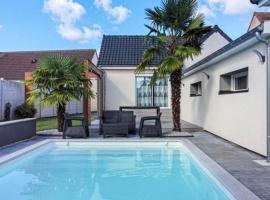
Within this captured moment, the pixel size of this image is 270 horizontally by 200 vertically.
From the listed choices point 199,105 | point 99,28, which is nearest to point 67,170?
point 199,105

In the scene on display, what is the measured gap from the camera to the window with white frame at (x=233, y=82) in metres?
12.3

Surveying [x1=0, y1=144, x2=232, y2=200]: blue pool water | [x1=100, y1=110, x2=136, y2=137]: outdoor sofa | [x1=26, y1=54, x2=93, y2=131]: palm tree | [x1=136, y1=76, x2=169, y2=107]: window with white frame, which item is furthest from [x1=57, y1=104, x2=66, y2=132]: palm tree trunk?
[x1=136, y1=76, x2=169, y2=107]: window with white frame

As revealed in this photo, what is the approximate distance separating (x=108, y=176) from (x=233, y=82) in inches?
280

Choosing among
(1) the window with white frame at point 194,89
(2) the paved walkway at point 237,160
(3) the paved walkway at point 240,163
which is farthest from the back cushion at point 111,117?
(1) the window with white frame at point 194,89

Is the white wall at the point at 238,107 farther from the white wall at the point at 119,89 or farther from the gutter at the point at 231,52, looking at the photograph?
the white wall at the point at 119,89

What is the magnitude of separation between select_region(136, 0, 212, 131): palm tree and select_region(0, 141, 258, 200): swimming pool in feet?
10.3

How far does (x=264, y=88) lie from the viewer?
9.31 m

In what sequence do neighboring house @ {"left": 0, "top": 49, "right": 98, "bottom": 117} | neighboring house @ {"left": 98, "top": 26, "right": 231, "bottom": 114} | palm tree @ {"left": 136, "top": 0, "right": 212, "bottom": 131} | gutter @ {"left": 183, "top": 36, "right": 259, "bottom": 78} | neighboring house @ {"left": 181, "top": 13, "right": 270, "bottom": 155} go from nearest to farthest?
neighboring house @ {"left": 181, "top": 13, "right": 270, "bottom": 155}
gutter @ {"left": 183, "top": 36, "right": 259, "bottom": 78}
palm tree @ {"left": 136, "top": 0, "right": 212, "bottom": 131}
neighboring house @ {"left": 98, "top": 26, "right": 231, "bottom": 114}
neighboring house @ {"left": 0, "top": 49, "right": 98, "bottom": 117}

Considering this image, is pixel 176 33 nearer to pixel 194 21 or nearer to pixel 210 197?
pixel 194 21

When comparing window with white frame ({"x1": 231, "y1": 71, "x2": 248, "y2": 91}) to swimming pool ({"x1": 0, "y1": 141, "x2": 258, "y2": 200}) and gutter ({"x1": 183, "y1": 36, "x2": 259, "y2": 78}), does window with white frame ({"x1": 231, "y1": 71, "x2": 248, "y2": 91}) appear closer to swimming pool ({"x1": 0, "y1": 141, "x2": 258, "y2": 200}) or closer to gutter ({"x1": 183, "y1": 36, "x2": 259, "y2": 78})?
gutter ({"x1": 183, "y1": 36, "x2": 259, "y2": 78})

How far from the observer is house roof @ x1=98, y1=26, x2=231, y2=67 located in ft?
80.4

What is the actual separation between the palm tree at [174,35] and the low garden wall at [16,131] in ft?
16.3

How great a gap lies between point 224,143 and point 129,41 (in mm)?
16410

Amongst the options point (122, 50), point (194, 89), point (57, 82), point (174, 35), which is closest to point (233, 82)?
point (174, 35)
